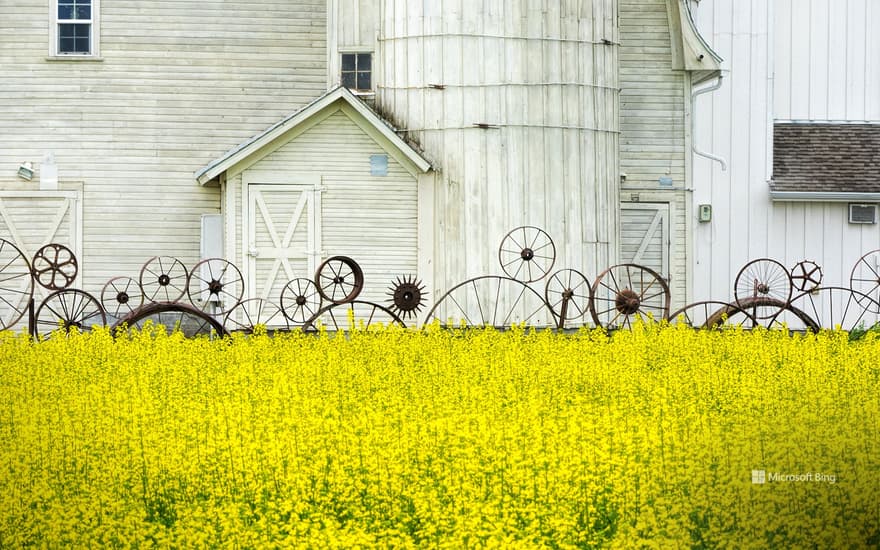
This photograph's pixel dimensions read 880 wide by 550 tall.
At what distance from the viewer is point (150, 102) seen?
23312 millimetres

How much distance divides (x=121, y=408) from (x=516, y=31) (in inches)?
441

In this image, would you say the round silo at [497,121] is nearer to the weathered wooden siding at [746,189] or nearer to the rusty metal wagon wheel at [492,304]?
the rusty metal wagon wheel at [492,304]

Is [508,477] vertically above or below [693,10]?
below

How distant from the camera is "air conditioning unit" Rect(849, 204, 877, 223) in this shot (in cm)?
2806

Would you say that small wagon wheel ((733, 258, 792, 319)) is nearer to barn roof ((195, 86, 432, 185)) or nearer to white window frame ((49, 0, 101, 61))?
barn roof ((195, 86, 432, 185))

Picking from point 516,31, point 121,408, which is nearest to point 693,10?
point 516,31

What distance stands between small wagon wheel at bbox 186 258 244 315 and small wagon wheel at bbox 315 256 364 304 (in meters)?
1.26

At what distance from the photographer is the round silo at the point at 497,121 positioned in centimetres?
2216

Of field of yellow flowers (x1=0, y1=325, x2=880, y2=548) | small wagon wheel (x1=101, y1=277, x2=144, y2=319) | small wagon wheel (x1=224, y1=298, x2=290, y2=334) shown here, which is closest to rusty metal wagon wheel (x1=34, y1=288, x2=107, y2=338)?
small wagon wheel (x1=101, y1=277, x2=144, y2=319)

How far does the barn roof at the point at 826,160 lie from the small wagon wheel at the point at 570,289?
7088 millimetres

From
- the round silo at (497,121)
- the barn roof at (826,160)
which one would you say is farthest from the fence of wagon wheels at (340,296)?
the barn roof at (826,160)

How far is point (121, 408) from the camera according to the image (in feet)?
43.0

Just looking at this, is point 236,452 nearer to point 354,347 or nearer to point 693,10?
point 354,347

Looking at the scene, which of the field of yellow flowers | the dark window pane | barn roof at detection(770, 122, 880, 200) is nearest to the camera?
the field of yellow flowers
